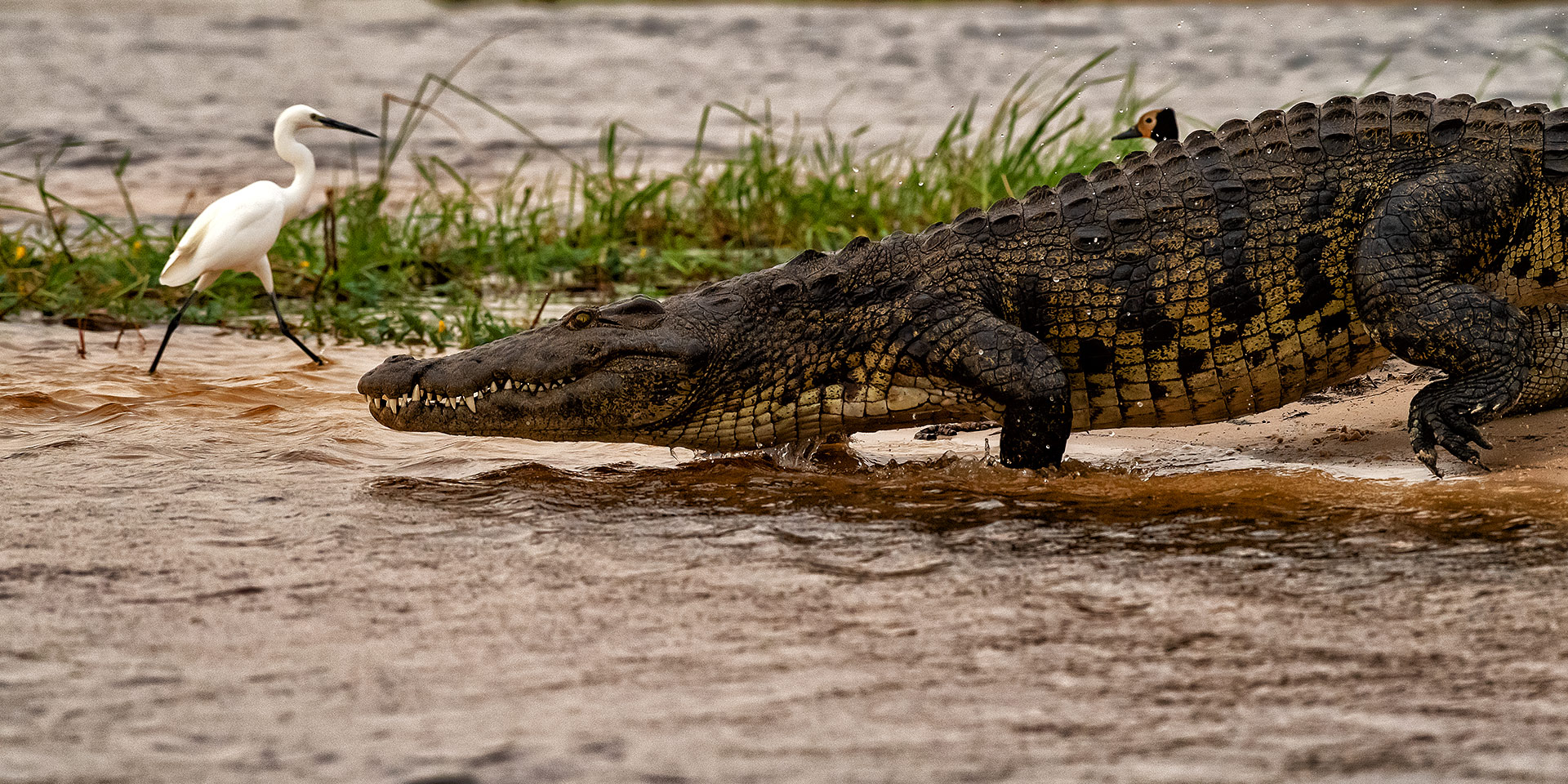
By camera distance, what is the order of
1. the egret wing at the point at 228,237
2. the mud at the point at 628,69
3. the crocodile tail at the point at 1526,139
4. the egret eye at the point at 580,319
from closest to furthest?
1. the crocodile tail at the point at 1526,139
2. the egret eye at the point at 580,319
3. the egret wing at the point at 228,237
4. the mud at the point at 628,69

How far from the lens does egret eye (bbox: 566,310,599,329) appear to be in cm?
413

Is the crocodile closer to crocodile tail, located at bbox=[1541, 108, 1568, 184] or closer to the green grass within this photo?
crocodile tail, located at bbox=[1541, 108, 1568, 184]

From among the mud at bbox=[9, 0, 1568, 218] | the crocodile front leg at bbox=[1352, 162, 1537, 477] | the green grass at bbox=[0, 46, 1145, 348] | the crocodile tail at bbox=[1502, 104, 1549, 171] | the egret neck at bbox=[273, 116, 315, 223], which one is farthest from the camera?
the mud at bbox=[9, 0, 1568, 218]

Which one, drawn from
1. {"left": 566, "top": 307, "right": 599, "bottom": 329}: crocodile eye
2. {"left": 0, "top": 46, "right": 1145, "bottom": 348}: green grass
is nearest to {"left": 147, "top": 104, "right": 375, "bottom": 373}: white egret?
{"left": 0, "top": 46, "right": 1145, "bottom": 348}: green grass

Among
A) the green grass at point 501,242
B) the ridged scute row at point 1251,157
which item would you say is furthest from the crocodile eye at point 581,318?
the green grass at point 501,242

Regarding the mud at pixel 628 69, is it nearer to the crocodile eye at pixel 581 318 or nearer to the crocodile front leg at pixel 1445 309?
the crocodile eye at pixel 581 318

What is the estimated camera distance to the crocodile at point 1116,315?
392 centimetres

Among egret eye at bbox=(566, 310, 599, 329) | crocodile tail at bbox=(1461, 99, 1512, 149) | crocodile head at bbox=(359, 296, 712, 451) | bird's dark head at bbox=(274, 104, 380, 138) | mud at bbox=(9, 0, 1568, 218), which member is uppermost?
mud at bbox=(9, 0, 1568, 218)

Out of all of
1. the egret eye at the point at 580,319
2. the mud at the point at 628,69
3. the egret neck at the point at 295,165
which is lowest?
the egret eye at the point at 580,319

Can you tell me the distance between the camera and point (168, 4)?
77.7 ft

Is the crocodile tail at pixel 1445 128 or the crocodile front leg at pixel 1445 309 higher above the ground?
the crocodile tail at pixel 1445 128

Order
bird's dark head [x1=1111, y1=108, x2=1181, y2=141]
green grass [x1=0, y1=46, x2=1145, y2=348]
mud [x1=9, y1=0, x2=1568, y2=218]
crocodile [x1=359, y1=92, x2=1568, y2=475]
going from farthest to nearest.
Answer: mud [x1=9, y1=0, x2=1568, y2=218] < green grass [x1=0, y1=46, x2=1145, y2=348] < bird's dark head [x1=1111, y1=108, x2=1181, y2=141] < crocodile [x1=359, y1=92, x2=1568, y2=475]

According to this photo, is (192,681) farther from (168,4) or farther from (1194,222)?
(168,4)

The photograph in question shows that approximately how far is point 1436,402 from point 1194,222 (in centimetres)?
74
